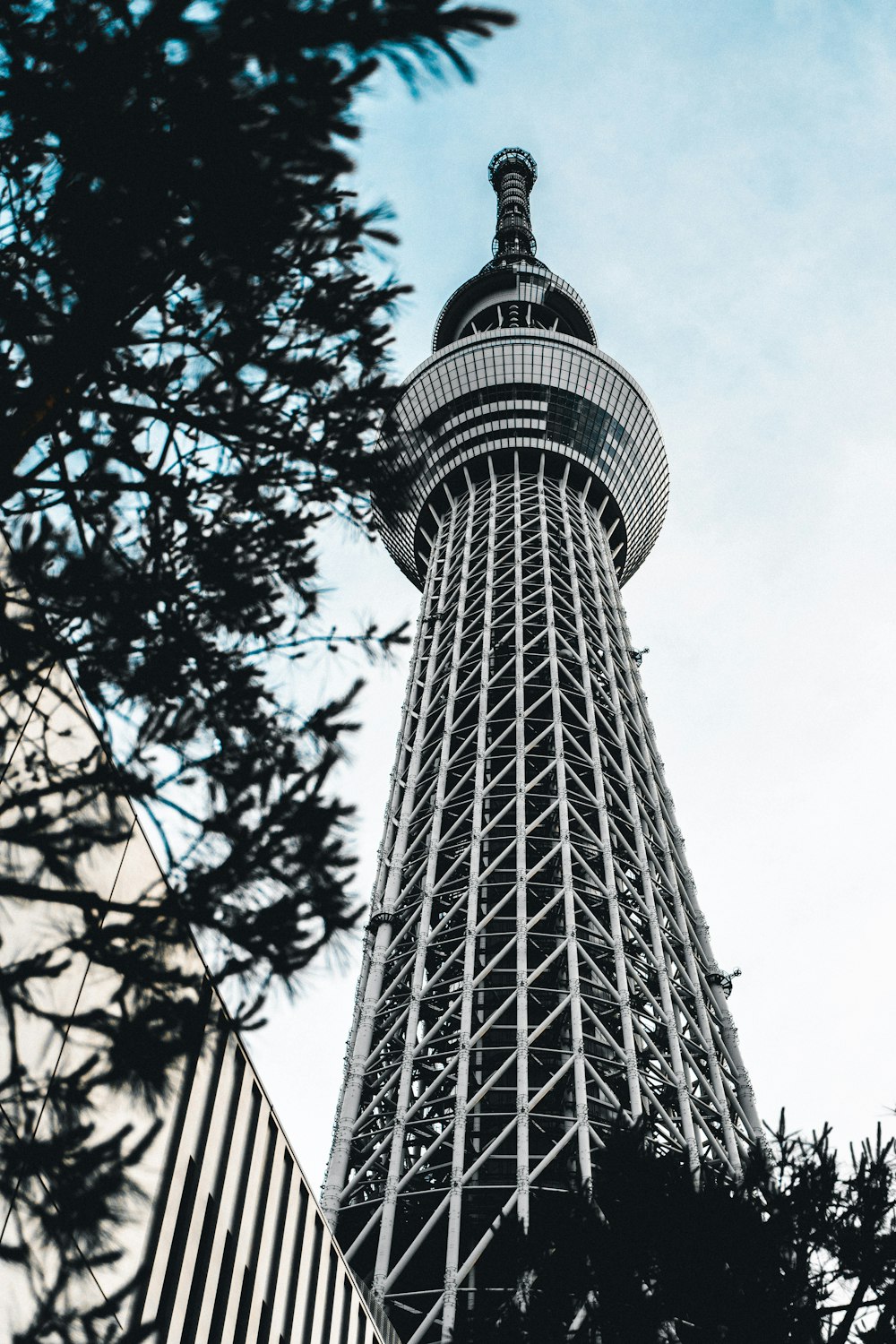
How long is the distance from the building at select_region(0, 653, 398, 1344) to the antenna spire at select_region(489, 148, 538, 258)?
7429 centimetres

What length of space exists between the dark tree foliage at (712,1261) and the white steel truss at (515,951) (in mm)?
14441

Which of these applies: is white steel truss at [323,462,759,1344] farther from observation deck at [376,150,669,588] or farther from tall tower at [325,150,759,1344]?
observation deck at [376,150,669,588]

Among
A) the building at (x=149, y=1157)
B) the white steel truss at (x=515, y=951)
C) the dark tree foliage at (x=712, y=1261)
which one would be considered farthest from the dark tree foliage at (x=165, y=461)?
the white steel truss at (x=515, y=951)

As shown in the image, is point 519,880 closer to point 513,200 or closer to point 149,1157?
point 149,1157

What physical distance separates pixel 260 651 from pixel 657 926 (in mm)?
36546

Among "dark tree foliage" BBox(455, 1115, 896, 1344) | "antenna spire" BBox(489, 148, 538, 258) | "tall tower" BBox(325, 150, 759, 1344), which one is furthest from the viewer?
"antenna spire" BBox(489, 148, 538, 258)

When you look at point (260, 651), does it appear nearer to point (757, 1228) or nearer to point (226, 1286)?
point (226, 1286)

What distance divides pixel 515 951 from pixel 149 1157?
3231 centimetres

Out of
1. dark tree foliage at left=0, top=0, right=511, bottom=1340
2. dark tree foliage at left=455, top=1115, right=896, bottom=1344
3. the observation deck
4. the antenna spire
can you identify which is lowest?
dark tree foliage at left=455, top=1115, right=896, bottom=1344

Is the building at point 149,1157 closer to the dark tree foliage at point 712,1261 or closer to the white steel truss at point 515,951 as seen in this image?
the dark tree foliage at point 712,1261

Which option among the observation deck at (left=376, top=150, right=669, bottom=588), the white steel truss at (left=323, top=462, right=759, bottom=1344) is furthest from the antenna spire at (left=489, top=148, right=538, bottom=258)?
the white steel truss at (left=323, top=462, right=759, bottom=1344)

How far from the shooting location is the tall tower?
1321 inches

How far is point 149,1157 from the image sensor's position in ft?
32.2

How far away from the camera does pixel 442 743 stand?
48.6 m
